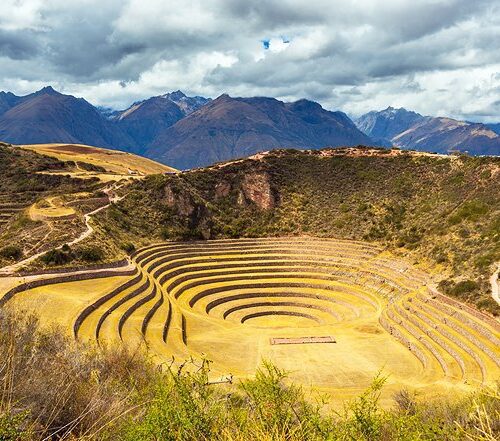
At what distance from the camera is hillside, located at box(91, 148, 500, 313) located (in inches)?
1901

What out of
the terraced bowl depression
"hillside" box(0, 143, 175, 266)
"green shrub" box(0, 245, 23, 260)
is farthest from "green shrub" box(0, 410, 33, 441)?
"green shrub" box(0, 245, 23, 260)

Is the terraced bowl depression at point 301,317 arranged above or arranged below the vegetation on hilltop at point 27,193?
below

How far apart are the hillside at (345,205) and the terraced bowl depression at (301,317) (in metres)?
4.12

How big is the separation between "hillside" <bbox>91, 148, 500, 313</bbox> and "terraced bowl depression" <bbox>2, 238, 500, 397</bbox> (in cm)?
412

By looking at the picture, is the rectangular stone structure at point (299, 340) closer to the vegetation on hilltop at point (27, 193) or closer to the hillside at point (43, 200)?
the hillside at point (43, 200)

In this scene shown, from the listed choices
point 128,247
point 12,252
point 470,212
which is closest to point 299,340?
point 128,247

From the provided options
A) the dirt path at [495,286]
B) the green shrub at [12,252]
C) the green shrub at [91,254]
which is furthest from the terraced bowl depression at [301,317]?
the green shrub at [12,252]

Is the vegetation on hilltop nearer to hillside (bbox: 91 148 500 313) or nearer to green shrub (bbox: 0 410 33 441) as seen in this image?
hillside (bbox: 91 148 500 313)

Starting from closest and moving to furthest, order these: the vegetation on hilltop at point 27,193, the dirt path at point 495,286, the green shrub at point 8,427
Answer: the green shrub at point 8,427
the dirt path at point 495,286
the vegetation on hilltop at point 27,193

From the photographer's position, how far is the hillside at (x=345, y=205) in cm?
4828

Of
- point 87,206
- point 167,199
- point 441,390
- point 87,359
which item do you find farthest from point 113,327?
point 167,199

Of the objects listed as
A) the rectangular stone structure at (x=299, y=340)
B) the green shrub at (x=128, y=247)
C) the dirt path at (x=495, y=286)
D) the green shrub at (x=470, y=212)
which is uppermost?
the green shrub at (x=128, y=247)

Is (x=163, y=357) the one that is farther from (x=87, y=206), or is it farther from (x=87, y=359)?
(x=87, y=206)

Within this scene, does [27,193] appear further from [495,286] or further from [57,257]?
[495,286]
